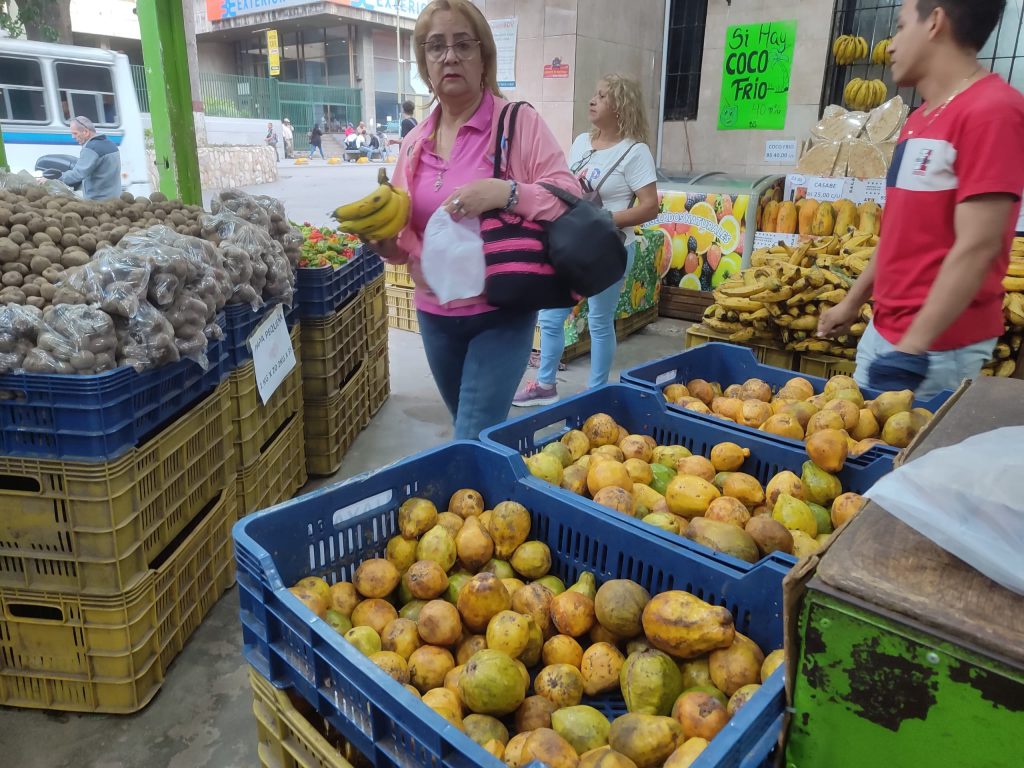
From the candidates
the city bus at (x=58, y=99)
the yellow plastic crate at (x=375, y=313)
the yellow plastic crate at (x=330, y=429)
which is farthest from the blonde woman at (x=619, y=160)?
the city bus at (x=58, y=99)

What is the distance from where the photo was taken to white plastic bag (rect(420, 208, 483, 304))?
7.07 feet

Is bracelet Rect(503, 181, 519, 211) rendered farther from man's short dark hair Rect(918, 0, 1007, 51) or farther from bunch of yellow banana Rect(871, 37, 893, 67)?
bunch of yellow banana Rect(871, 37, 893, 67)

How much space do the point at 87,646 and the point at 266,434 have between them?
111 cm

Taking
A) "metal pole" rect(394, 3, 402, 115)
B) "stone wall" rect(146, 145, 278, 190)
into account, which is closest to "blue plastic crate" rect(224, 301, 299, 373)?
"stone wall" rect(146, 145, 278, 190)

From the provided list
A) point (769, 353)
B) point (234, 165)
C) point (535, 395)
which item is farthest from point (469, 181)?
point (234, 165)

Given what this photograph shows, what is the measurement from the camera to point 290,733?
1.28 m

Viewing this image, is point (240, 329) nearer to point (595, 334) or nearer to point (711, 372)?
point (711, 372)

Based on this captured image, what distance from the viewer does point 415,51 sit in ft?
7.62

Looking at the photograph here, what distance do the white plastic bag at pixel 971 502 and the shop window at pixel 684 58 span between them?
8205 mm

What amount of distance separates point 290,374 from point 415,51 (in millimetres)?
1597

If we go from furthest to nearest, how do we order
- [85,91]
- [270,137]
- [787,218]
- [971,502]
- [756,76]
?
[270,137], [85,91], [756,76], [787,218], [971,502]

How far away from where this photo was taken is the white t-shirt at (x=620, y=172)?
388cm

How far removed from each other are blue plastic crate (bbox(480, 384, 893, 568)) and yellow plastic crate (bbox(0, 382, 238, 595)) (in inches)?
40.1

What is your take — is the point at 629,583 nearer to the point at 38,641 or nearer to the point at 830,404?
the point at 830,404
